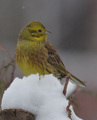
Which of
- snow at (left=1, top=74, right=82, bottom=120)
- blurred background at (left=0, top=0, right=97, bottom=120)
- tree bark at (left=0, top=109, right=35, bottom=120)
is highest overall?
snow at (left=1, top=74, right=82, bottom=120)

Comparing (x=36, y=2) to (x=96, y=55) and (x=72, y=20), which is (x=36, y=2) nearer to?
(x=72, y=20)

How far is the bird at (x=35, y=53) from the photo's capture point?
3.20 m

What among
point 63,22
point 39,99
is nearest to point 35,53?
point 39,99

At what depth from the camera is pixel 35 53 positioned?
328 centimetres

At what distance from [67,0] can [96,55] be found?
115 inches

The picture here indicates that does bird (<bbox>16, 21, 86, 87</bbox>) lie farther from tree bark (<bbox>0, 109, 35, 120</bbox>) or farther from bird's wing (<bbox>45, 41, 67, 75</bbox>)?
tree bark (<bbox>0, 109, 35, 120</bbox>)

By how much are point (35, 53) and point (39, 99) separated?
1.40m

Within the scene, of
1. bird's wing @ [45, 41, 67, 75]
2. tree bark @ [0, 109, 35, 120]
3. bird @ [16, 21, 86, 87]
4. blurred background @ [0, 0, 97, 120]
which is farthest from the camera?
blurred background @ [0, 0, 97, 120]

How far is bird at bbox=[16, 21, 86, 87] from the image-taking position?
3.20 metres

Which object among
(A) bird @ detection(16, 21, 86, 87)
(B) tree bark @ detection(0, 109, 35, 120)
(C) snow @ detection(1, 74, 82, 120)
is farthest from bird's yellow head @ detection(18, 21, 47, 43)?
(B) tree bark @ detection(0, 109, 35, 120)

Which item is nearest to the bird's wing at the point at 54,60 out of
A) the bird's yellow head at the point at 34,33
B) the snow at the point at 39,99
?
the bird's yellow head at the point at 34,33

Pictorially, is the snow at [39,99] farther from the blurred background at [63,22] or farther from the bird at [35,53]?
the blurred background at [63,22]

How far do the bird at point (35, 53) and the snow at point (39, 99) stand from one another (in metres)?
1.13

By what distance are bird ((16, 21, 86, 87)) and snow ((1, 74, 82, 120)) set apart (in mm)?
1130
